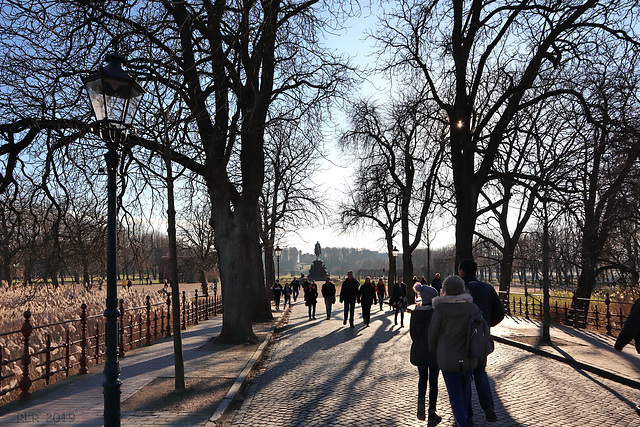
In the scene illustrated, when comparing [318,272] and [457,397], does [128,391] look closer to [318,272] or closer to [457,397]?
[457,397]

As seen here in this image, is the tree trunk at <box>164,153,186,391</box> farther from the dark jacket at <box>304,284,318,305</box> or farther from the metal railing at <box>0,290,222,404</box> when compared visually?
the dark jacket at <box>304,284,318,305</box>

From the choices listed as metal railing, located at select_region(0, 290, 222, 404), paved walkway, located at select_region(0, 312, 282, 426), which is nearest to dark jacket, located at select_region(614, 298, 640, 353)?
paved walkway, located at select_region(0, 312, 282, 426)

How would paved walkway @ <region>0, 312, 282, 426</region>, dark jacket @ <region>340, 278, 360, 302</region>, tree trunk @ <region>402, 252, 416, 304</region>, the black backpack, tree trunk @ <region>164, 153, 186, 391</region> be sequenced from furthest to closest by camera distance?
1. tree trunk @ <region>402, 252, 416, 304</region>
2. dark jacket @ <region>340, 278, 360, 302</region>
3. tree trunk @ <region>164, 153, 186, 391</region>
4. paved walkway @ <region>0, 312, 282, 426</region>
5. the black backpack

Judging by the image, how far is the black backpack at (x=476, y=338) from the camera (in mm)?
5691

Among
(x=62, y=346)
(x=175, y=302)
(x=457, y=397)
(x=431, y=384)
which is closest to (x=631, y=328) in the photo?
(x=457, y=397)

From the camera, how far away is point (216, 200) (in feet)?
47.6

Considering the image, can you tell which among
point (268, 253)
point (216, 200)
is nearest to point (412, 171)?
point (268, 253)

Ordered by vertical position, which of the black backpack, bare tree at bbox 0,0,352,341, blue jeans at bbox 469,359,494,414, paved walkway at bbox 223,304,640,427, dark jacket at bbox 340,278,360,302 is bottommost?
paved walkway at bbox 223,304,640,427

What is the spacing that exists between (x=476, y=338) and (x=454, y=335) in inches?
8.9

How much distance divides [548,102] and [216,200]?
13072mm

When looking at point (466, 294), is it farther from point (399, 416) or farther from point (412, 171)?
point (412, 171)

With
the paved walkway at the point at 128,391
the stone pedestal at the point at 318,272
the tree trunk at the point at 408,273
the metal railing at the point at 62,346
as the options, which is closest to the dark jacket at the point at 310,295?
the metal railing at the point at 62,346

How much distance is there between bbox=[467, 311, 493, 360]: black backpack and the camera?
18.7 ft

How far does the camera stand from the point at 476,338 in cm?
573
